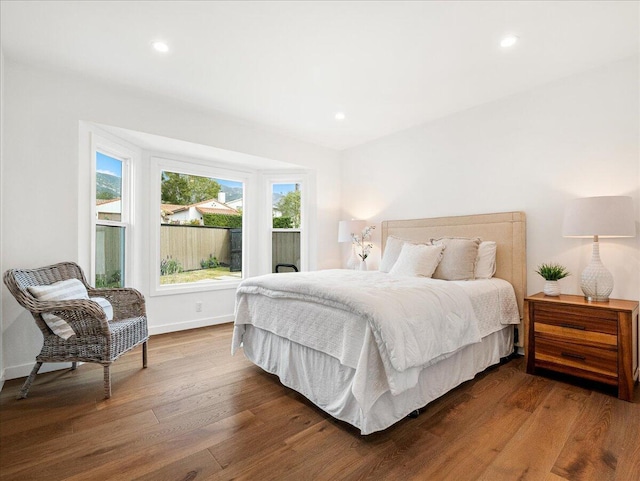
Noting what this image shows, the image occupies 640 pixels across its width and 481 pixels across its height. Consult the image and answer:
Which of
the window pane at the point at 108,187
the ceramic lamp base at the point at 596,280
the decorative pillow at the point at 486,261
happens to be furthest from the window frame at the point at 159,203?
the ceramic lamp base at the point at 596,280

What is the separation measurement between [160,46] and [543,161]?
335 cm

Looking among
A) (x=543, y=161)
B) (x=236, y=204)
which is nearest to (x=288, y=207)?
(x=236, y=204)

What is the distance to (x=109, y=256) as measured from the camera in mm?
3338

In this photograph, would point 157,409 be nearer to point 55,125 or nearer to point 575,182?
point 55,125

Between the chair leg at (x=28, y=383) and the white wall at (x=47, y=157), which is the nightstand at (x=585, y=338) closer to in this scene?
the chair leg at (x=28, y=383)

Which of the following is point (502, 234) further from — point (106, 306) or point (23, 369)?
point (23, 369)

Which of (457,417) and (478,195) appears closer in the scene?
(457,417)

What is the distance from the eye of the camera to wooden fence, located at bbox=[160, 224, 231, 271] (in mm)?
3932

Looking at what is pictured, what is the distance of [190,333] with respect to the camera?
12.3ft

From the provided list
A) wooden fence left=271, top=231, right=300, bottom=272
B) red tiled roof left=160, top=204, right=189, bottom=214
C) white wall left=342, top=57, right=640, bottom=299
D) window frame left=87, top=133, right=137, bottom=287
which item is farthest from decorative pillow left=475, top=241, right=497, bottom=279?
window frame left=87, top=133, right=137, bottom=287

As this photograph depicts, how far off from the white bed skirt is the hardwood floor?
9 centimetres

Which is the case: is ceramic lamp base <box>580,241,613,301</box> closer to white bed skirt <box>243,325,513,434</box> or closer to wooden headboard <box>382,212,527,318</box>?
wooden headboard <box>382,212,527,318</box>

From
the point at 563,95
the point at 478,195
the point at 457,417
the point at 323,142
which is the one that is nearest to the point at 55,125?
the point at 323,142

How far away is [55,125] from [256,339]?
250cm
